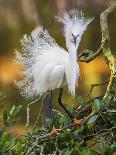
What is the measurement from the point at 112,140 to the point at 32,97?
79cm

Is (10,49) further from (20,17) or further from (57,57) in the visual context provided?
(57,57)

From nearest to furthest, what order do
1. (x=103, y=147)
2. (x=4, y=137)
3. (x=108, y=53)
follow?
(x=103, y=147) < (x=4, y=137) < (x=108, y=53)

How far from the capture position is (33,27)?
3717 millimetres

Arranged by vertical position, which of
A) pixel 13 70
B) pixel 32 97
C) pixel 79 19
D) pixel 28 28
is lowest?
pixel 32 97

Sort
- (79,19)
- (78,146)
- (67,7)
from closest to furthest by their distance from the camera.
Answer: (78,146), (79,19), (67,7)

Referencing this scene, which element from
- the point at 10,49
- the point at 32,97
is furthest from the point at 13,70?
the point at 32,97

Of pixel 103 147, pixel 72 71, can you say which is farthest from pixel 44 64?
pixel 103 147

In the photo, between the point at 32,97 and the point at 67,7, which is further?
the point at 67,7

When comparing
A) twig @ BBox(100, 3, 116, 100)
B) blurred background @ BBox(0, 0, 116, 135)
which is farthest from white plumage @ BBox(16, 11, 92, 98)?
blurred background @ BBox(0, 0, 116, 135)

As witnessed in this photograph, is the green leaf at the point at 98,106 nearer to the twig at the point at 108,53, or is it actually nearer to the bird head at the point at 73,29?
the twig at the point at 108,53

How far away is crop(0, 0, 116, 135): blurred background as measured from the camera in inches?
143

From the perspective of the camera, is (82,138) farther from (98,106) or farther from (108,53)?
(108,53)

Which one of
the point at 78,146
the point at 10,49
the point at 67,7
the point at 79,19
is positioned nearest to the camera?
the point at 78,146

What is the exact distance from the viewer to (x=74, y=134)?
1053mm
